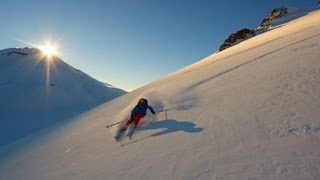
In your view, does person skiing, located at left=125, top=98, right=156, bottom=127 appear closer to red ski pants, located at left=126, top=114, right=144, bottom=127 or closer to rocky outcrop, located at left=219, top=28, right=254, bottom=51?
red ski pants, located at left=126, top=114, right=144, bottom=127

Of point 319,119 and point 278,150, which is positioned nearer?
point 278,150

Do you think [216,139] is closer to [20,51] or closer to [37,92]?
[37,92]

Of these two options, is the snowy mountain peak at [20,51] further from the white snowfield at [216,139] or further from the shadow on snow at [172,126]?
the shadow on snow at [172,126]

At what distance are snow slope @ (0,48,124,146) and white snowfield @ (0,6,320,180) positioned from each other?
128ft

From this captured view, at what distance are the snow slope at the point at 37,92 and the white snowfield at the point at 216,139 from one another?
39.0 metres

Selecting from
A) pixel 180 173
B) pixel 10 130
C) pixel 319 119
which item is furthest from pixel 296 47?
pixel 10 130

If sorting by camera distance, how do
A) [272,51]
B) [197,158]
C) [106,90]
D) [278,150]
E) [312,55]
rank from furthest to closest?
[106,90] < [272,51] < [312,55] < [197,158] < [278,150]

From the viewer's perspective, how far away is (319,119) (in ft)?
25.4

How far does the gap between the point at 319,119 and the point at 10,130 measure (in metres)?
51.0

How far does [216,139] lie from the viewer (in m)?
8.25

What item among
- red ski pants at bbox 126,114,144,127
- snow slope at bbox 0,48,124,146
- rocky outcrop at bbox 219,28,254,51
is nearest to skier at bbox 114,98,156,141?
red ski pants at bbox 126,114,144,127

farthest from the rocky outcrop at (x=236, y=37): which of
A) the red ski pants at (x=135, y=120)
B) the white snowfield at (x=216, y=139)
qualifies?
the red ski pants at (x=135, y=120)

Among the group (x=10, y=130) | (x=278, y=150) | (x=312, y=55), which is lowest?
(x=278, y=150)

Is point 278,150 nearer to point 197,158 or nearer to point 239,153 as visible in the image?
point 239,153
